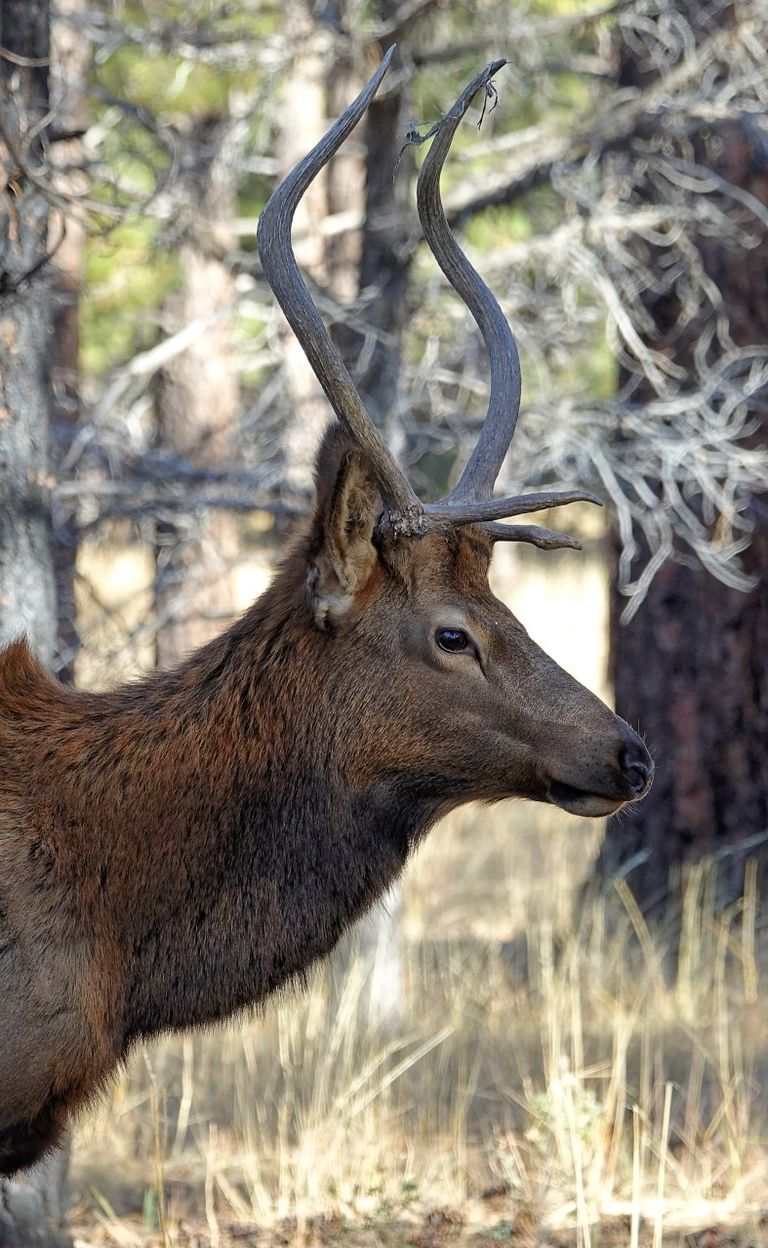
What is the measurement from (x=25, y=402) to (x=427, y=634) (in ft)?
5.62

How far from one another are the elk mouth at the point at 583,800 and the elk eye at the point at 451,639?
414 millimetres

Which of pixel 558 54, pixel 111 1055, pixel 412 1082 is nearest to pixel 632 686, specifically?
pixel 412 1082

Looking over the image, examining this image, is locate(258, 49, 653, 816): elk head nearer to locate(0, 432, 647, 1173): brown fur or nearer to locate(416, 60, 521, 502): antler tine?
locate(0, 432, 647, 1173): brown fur

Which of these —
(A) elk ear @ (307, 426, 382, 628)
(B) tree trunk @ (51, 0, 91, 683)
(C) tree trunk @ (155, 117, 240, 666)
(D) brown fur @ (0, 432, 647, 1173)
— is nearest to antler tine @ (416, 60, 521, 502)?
(D) brown fur @ (0, 432, 647, 1173)

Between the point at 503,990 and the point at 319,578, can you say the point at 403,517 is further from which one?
the point at 503,990

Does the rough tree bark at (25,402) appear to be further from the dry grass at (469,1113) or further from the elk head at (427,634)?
the elk head at (427,634)

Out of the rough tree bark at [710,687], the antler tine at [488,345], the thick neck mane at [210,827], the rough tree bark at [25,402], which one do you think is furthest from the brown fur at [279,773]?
the rough tree bark at [710,687]

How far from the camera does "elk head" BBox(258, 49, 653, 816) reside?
11.6 ft

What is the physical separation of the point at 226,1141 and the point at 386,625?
2.68 metres

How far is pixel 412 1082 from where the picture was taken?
19.0ft

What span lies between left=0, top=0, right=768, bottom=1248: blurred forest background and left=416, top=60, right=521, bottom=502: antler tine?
64cm

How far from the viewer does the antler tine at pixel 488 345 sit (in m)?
3.92

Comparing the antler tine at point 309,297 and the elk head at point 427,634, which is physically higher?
the antler tine at point 309,297

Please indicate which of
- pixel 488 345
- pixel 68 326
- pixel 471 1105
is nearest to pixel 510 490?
pixel 488 345
